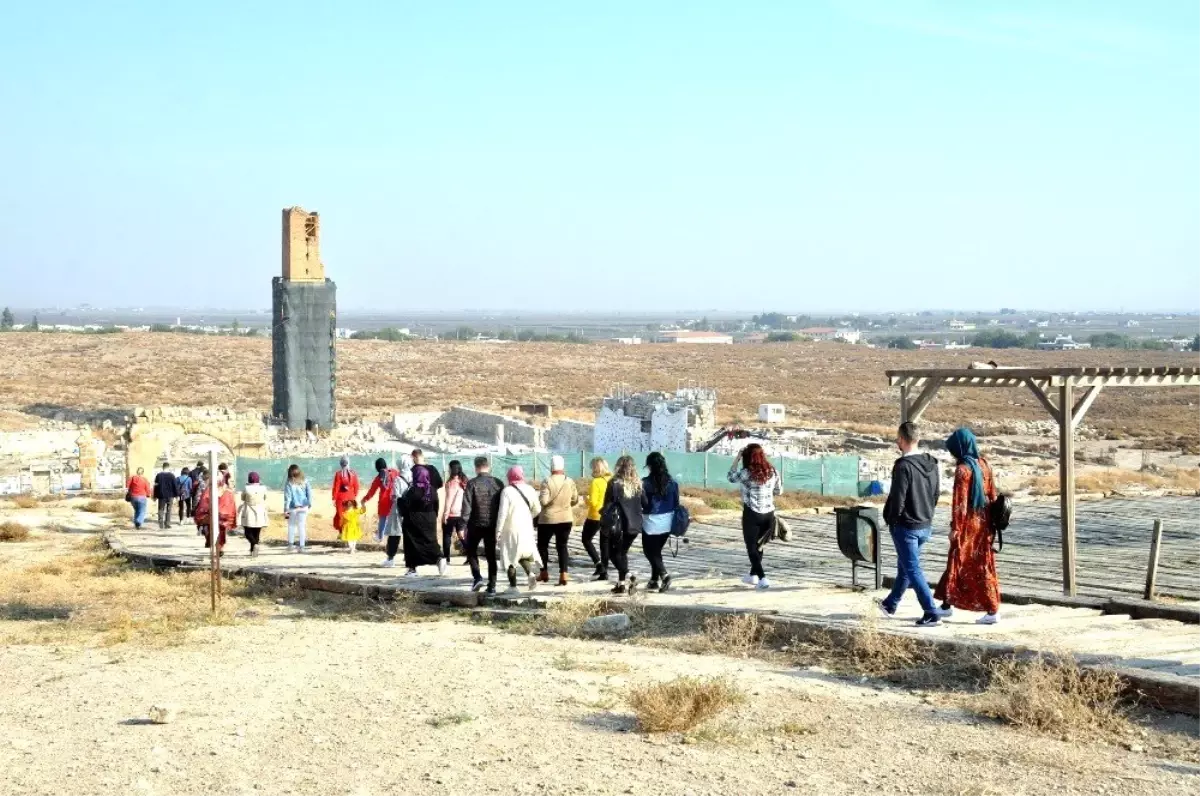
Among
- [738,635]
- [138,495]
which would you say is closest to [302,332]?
[138,495]

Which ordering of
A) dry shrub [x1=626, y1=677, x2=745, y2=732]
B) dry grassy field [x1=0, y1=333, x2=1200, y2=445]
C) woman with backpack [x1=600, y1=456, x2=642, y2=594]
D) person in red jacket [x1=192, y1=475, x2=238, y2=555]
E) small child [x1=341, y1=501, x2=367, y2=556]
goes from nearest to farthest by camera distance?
1. dry shrub [x1=626, y1=677, x2=745, y2=732]
2. woman with backpack [x1=600, y1=456, x2=642, y2=594]
3. person in red jacket [x1=192, y1=475, x2=238, y2=555]
4. small child [x1=341, y1=501, x2=367, y2=556]
5. dry grassy field [x1=0, y1=333, x2=1200, y2=445]

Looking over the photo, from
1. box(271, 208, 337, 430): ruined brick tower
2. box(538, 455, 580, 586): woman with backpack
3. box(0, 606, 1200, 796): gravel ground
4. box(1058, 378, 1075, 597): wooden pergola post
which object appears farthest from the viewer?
box(271, 208, 337, 430): ruined brick tower

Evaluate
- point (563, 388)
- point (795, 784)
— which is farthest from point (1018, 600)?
point (563, 388)

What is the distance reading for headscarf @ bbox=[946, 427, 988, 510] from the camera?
9102mm

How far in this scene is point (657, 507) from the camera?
11.5 metres

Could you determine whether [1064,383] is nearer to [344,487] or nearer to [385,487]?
[385,487]

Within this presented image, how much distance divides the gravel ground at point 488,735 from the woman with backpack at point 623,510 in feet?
6.33

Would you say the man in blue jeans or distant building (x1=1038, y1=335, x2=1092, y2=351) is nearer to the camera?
the man in blue jeans

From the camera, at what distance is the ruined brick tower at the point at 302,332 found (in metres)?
48.0

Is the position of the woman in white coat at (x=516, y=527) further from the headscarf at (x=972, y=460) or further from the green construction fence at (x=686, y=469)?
the green construction fence at (x=686, y=469)

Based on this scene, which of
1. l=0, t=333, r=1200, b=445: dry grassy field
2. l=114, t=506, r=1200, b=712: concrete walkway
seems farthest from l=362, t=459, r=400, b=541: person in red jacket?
l=0, t=333, r=1200, b=445: dry grassy field

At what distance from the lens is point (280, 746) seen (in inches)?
286

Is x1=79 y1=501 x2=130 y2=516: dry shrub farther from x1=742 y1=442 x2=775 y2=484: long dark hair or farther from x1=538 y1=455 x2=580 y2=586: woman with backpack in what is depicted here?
x1=742 y1=442 x2=775 y2=484: long dark hair

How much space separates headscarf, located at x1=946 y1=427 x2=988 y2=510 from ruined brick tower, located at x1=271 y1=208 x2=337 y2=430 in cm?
4068
